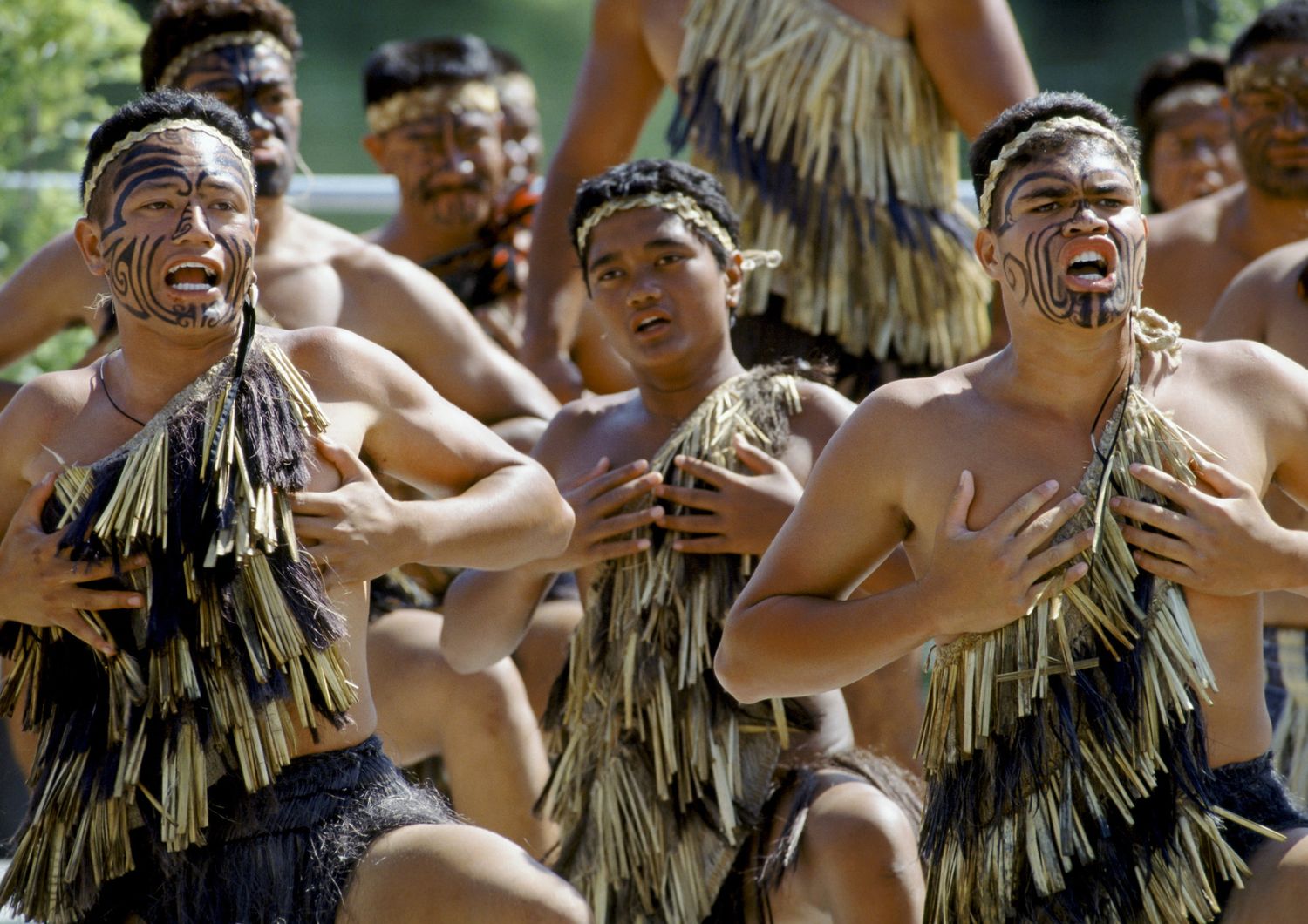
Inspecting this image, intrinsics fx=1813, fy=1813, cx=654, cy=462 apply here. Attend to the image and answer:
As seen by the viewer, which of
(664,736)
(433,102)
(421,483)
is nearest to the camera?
(421,483)

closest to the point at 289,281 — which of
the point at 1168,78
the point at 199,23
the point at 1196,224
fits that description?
the point at 199,23

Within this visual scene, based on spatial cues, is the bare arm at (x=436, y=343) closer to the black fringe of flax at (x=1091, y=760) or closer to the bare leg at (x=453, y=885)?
the bare leg at (x=453, y=885)

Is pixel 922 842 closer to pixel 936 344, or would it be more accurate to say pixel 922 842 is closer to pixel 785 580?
pixel 785 580

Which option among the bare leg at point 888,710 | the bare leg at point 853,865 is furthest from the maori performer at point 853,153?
the bare leg at point 853,865

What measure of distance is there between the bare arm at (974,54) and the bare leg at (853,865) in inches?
61.9

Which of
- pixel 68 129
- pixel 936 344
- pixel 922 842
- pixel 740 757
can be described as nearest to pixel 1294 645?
pixel 936 344

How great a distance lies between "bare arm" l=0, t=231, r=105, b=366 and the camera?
4.11 metres

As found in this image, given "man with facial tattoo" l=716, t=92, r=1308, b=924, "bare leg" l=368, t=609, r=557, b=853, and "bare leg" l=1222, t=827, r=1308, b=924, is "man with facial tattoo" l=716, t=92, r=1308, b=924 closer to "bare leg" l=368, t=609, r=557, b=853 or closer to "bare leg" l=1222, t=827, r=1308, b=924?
"bare leg" l=1222, t=827, r=1308, b=924

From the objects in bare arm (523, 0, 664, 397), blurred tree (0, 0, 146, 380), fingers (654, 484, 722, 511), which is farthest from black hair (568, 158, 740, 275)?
blurred tree (0, 0, 146, 380)

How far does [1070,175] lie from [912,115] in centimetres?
144

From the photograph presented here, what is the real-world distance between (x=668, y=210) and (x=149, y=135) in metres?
1.13

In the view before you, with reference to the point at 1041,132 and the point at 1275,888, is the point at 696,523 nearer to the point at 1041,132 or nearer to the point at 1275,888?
the point at 1041,132

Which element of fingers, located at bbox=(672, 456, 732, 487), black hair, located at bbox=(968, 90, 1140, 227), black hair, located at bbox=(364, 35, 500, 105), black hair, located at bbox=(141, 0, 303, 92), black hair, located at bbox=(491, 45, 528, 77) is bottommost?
fingers, located at bbox=(672, 456, 732, 487)

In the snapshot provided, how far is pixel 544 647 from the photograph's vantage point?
441cm
